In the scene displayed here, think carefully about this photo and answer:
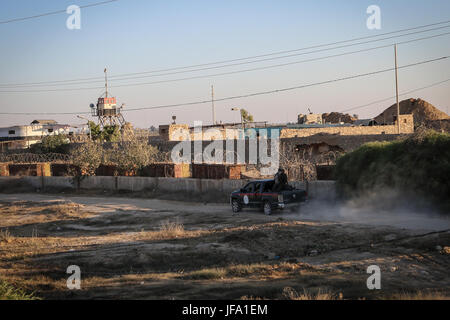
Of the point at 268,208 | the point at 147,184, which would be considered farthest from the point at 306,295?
the point at 147,184

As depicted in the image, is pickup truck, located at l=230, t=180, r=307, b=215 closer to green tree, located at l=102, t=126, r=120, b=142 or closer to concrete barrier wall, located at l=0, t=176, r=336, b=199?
concrete barrier wall, located at l=0, t=176, r=336, b=199

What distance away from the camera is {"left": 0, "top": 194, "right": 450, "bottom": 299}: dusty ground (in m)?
Answer: 10.2

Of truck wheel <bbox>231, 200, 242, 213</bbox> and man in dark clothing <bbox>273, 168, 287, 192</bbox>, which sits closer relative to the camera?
man in dark clothing <bbox>273, 168, 287, 192</bbox>

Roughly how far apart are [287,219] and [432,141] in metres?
6.44

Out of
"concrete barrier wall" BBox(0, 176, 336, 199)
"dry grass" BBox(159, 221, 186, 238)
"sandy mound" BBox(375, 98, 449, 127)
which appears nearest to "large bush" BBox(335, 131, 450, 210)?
"concrete barrier wall" BBox(0, 176, 336, 199)

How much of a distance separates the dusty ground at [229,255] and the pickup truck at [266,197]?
507 mm

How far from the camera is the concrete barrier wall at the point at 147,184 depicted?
947 inches

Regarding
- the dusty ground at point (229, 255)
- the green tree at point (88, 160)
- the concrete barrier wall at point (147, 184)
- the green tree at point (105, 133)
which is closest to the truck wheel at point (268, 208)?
the dusty ground at point (229, 255)

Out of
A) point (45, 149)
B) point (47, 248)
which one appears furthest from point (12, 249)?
point (45, 149)

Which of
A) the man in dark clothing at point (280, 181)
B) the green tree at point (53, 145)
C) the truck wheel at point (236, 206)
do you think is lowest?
the truck wheel at point (236, 206)

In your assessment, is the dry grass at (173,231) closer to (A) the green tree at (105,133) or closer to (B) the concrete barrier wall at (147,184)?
(B) the concrete barrier wall at (147,184)

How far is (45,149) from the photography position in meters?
59.2

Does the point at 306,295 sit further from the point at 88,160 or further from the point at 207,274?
the point at 88,160

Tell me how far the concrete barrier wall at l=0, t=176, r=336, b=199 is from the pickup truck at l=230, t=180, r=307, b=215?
2901 millimetres
